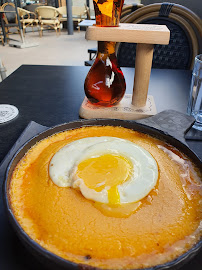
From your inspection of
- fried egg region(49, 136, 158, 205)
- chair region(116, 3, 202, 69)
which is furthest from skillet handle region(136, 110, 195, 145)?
chair region(116, 3, 202, 69)

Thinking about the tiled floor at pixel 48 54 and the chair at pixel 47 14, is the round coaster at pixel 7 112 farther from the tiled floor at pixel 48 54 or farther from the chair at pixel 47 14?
the chair at pixel 47 14

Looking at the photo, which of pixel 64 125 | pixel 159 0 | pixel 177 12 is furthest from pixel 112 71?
pixel 159 0

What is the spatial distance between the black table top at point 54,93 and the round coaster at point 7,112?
0.9 inches

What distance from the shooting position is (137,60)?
3.34ft

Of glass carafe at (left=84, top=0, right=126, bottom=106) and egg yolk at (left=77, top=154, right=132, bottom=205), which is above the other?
glass carafe at (left=84, top=0, right=126, bottom=106)

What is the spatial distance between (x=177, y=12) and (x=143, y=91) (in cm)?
125

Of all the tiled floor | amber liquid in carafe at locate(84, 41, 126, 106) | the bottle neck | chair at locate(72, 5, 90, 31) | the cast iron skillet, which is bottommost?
the tiled floor

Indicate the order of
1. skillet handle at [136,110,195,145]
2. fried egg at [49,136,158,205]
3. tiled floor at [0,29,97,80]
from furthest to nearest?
tiled floor at [0,29,97,80]
skillet handle at [136,110,195,145]
fried egg at [49,136,158,205]

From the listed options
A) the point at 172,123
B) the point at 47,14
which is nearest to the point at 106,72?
the point at 172,123

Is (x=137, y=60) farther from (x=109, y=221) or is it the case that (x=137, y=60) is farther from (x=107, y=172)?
(x=109, y=221)

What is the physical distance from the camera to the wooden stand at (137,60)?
2.99ft

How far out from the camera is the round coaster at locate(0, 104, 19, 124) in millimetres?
1022

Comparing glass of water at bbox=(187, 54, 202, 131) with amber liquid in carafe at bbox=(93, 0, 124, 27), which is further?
glass of water at bbox=(187, 54, 202, 131)

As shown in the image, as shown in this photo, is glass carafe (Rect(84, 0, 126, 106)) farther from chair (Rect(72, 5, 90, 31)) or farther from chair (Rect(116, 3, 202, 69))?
chair (Rect(72, 5, 90, 31))
